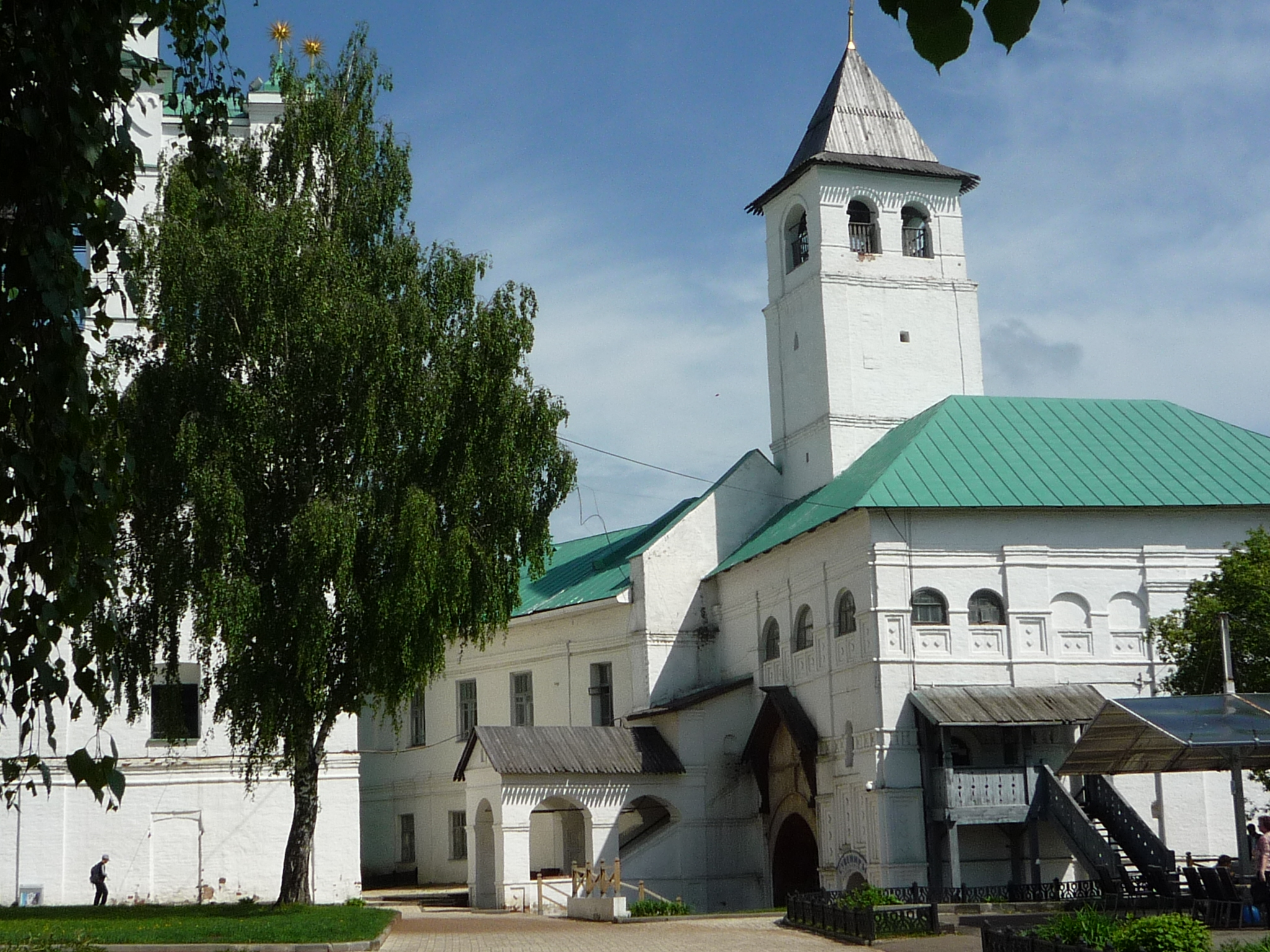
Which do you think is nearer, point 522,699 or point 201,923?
point 201,923

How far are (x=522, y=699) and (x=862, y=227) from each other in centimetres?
1723

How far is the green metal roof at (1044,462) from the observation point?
33.6 meters

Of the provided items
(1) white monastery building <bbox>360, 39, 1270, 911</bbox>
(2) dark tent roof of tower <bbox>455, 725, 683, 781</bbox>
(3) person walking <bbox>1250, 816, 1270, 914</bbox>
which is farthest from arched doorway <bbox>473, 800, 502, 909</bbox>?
(3) person walking <bbox>1250, 816, 1270, 914</bbox>

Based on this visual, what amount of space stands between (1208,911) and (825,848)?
1273 centimetres

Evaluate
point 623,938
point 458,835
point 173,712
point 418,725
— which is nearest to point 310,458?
point 173,712

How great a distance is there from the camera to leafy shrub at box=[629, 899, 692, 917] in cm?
3047

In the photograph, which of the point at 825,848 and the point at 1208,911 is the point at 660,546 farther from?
the point at 1208,911

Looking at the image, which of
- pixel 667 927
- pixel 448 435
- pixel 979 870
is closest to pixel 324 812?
pixel 667 927

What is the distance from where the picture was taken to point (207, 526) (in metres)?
23.1

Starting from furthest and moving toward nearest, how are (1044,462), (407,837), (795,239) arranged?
1. (407,837)
2. (795,239)
3. (1044,462)

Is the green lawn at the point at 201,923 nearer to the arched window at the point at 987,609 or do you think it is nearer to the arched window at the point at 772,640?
the arched window at the point at 772,640

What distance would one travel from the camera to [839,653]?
33.9 m

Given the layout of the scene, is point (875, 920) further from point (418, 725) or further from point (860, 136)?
point (418, 725)

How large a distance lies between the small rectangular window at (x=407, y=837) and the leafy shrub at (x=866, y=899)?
81.3 feet
